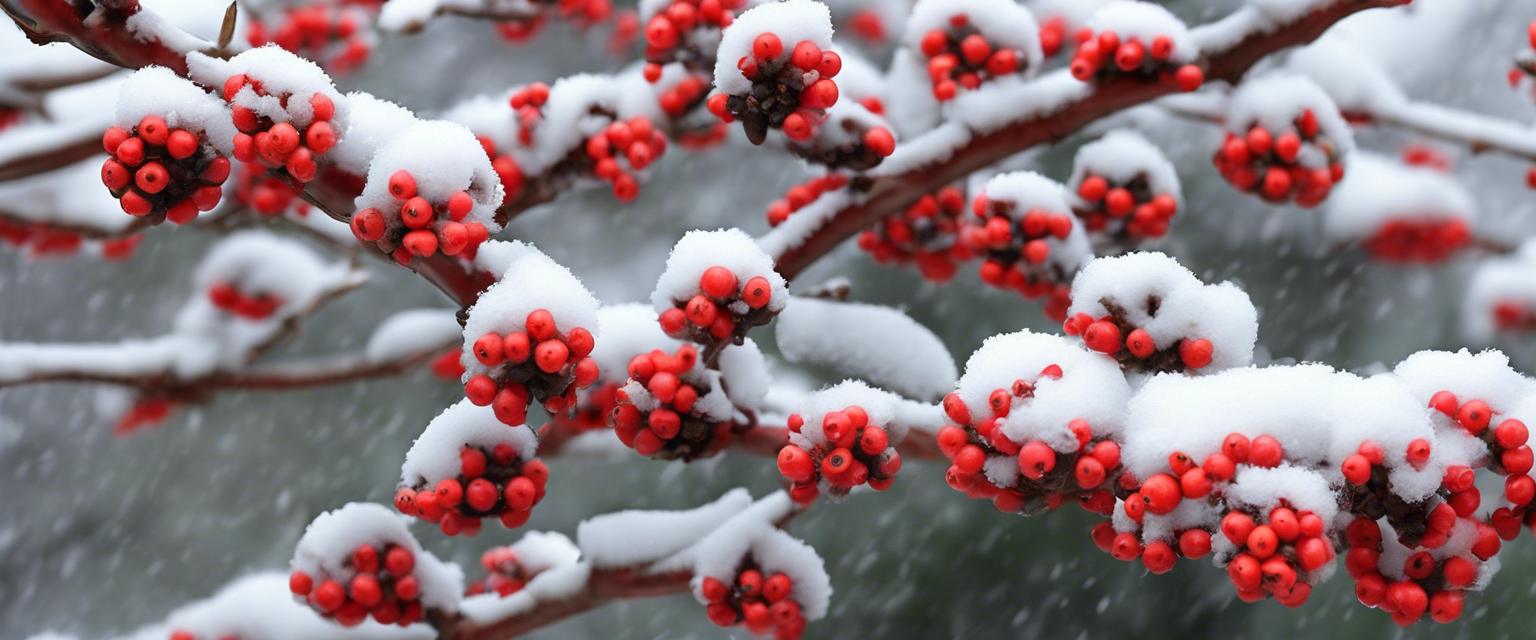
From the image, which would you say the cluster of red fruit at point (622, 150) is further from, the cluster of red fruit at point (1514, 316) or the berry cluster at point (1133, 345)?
the cluster of red fruit at point (1514, 316)

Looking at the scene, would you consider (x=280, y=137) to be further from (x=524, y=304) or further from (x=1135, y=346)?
(x=1135, y=346)

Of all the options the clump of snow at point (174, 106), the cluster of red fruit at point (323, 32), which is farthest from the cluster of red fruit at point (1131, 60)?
the cluster of red fruit at point (323, 32)

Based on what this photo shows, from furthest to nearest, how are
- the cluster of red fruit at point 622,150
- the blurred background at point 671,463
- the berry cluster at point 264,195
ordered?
the blurred background at point 671,463 → the berry cluster at point 264,195 → the cluster of red fruit at point 622,150

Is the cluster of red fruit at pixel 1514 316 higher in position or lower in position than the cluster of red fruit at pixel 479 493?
lower

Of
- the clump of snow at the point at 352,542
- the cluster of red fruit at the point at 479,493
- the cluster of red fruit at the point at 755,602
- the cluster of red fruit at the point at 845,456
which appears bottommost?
the cluster of red fruit at the point at 755,602

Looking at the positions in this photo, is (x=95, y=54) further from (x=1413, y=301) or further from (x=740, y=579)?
(x=1413, y=301)

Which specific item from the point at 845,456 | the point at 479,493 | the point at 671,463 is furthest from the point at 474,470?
the point at 671,463

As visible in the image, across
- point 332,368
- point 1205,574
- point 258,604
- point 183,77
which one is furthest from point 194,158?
point 1205,574

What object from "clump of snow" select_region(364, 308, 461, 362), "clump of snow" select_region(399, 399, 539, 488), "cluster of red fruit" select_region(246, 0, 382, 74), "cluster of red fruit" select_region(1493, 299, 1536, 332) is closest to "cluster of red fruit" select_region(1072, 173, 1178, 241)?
"clump of snow" select_region(399, 399, 539, 488)
